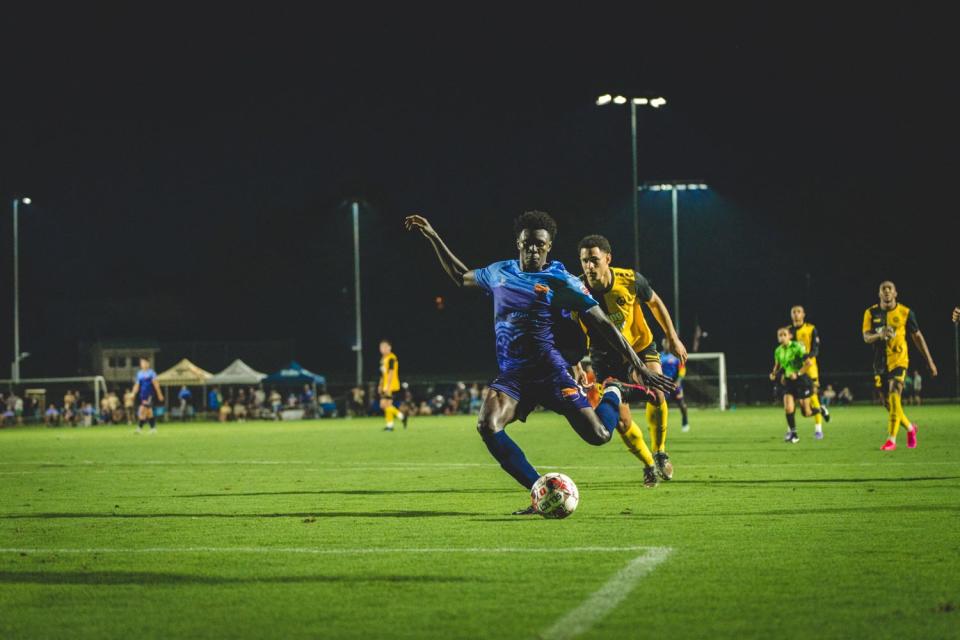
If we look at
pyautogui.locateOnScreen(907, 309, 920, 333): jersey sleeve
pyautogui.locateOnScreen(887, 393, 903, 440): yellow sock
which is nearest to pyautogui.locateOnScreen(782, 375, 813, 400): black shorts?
pyautogui.locateOnScreen(887, 393, 903, 440): yellow sock

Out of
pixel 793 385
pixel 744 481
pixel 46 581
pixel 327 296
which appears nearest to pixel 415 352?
pixel 327 296

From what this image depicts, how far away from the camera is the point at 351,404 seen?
190 ft

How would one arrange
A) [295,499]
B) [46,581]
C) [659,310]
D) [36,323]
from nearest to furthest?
[46,581]
[295,499]
[659,310]
[36,323]

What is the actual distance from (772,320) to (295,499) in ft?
261

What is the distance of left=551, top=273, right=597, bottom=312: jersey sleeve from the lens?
9.71m

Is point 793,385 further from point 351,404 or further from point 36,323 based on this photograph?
point 36,323

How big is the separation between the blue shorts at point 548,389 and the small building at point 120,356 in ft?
285

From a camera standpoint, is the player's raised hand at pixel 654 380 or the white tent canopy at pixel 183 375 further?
the white tent canopy at pixel 183 375

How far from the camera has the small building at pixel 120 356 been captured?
9375 centimetres

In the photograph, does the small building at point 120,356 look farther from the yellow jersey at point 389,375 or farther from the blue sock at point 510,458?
the blue sock at point 510,458

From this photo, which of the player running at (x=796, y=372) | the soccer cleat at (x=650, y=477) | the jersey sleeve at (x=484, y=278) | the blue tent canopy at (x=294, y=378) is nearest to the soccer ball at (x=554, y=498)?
the jersey sleeve at (x=484, y=278)

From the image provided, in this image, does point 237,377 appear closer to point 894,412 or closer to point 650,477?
point 894,412

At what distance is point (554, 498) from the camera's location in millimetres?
9414

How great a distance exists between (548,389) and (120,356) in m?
89.0
